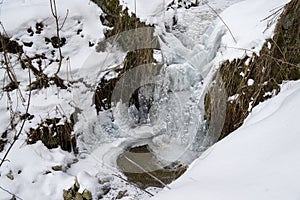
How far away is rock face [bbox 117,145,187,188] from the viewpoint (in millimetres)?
3154

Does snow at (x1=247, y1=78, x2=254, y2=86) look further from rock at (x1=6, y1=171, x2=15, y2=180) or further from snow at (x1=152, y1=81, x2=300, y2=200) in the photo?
rock at (x1=6, y1=171, x2=15, y2=180)

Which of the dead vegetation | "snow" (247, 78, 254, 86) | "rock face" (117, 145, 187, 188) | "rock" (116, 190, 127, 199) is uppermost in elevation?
the dead vegetation

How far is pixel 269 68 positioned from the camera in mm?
3010

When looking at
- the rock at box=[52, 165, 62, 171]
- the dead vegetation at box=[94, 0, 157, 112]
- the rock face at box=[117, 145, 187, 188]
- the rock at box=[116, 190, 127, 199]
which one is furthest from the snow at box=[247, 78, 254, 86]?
the rock at box=[52, 165, 62, 171]

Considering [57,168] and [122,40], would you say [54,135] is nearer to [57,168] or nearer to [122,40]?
[57,168]

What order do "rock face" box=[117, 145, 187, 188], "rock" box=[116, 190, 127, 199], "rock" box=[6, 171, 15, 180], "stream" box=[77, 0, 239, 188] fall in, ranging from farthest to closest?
"stream" box=[77, 0, 239, 188]
"rock face" box=[117, 145, 187, 188]
"rock" box=[116, 190, 127, 199]
"rock" box=[6, 171, 15, 180]

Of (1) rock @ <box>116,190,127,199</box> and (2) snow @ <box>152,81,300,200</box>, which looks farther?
(1) rock @ <box>116,190,127,199</box>

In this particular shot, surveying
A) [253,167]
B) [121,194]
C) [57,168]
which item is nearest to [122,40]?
[57,168]

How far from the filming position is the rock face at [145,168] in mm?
3154

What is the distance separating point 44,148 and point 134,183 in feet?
2.69

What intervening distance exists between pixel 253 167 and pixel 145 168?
6.21 ft

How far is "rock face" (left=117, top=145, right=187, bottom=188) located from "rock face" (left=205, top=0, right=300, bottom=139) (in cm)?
65

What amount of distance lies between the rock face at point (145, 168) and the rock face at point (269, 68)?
2.14ft

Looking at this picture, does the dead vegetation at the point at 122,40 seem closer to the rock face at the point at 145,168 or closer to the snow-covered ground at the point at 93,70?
the snow-covered ground at the point at 93,70
